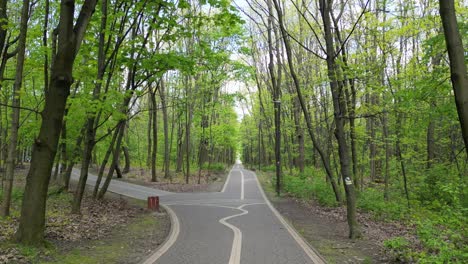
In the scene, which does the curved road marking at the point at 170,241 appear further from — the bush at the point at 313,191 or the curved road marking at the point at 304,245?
the bush at the point at 313,191

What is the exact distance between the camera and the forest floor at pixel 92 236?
22.6 feet

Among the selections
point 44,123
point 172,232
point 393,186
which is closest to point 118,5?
point 44,123

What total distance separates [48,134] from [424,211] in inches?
495

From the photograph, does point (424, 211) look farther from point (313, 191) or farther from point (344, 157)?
point (313, 191)

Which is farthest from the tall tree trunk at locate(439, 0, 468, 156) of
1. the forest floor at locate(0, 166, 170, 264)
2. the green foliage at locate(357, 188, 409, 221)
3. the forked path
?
the green foliage at locate(357, 188, 409, 221)

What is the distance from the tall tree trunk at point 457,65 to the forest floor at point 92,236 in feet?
20.9

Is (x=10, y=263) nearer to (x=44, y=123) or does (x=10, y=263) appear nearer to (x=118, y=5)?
(x=44, y=123)

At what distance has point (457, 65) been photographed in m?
4.33

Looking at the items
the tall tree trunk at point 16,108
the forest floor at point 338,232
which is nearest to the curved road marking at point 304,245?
the forest floor at point 338,232

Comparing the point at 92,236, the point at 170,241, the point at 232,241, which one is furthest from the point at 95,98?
the point at 232,241

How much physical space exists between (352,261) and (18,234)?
7036 millimetres

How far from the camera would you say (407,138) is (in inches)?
635

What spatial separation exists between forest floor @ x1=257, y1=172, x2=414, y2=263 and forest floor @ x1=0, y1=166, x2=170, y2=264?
14.4 feet

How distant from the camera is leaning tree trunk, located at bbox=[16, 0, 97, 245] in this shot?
284 inches
